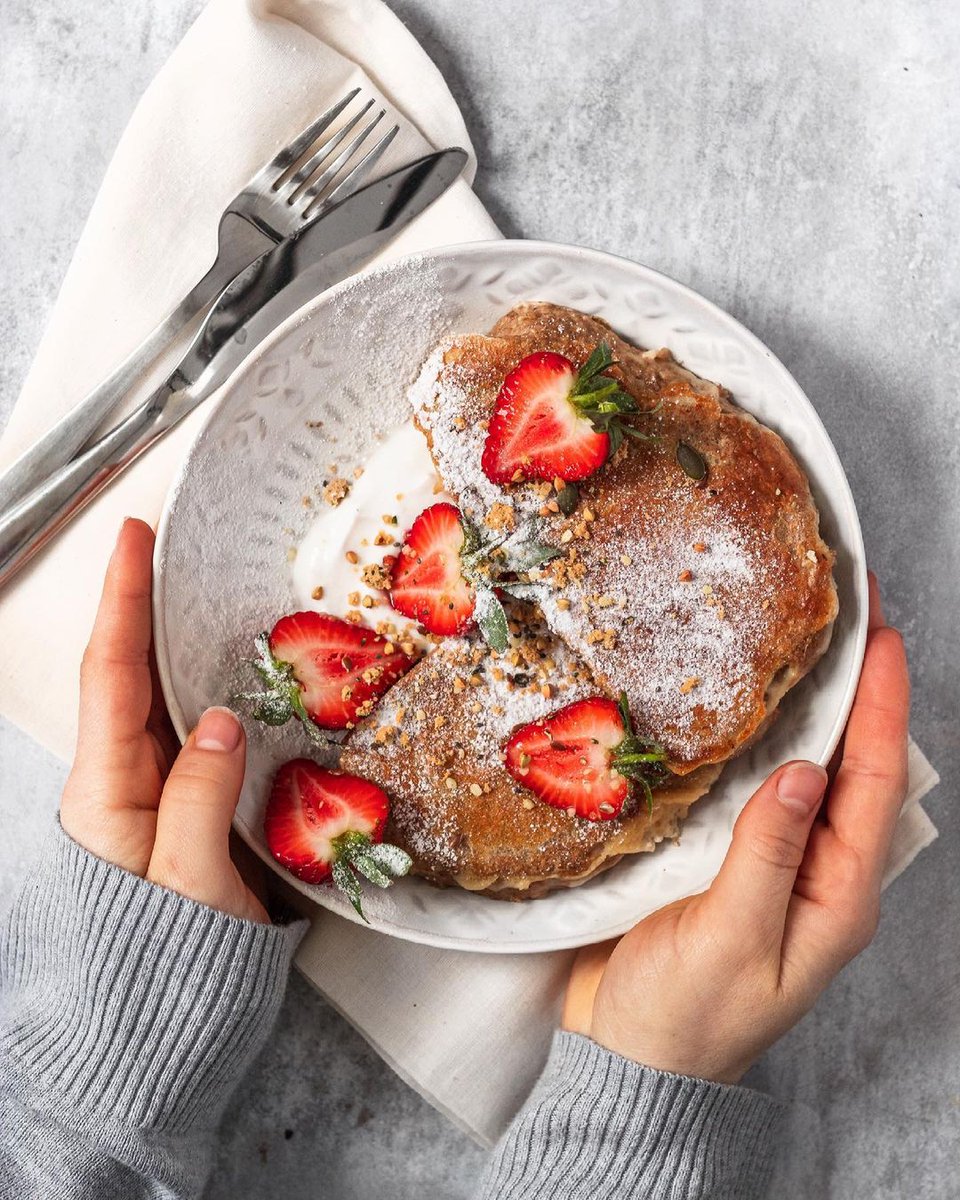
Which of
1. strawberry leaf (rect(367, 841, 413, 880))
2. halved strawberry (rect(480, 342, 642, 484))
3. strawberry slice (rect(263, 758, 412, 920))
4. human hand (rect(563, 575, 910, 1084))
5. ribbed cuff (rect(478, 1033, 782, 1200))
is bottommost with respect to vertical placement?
ribbed cuff (rect(478, 1033, 782, 1200))

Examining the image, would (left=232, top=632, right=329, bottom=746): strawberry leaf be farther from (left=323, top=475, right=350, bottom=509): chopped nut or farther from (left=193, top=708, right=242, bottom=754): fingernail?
(left=323, top=475, right=350, bottom=509): chopped nut

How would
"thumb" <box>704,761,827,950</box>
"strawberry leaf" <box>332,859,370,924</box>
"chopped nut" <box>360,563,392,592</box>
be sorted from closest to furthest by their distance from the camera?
"thumb" <box>704,761,827,950</box> < "strawberry leaf" <box>332,859,370,924</box> < "chopped nut" <box>360,563,392,592</box>

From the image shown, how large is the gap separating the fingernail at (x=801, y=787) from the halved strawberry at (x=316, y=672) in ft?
2.13

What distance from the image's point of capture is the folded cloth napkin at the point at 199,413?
5.83ft

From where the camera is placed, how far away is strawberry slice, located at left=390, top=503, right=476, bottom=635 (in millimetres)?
1633

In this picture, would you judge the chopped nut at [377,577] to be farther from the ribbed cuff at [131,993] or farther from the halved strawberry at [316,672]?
→ the ribbed cuff at [131,993]

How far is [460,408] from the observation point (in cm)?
164

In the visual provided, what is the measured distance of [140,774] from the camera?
1.61m

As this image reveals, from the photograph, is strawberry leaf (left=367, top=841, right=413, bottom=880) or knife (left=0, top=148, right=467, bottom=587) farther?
knife (left=0, top=148, right=467, bottom=587)

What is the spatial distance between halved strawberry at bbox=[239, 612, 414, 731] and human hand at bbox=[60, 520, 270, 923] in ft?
0.31

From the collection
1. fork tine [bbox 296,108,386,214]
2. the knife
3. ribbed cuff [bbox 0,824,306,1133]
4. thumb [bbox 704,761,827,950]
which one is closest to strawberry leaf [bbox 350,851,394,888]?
ribbed cuff [bbox 0,824,306,1133]

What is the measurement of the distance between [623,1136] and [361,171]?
1.64 meters

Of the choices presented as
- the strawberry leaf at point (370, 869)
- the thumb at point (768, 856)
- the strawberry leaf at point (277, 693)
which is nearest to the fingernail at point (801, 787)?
the thumb at point (768, 856)

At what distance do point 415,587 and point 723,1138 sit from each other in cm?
102
